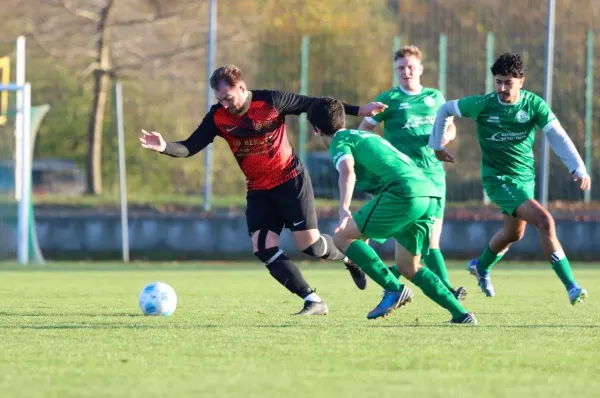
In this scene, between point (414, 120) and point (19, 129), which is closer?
point (414, 120)

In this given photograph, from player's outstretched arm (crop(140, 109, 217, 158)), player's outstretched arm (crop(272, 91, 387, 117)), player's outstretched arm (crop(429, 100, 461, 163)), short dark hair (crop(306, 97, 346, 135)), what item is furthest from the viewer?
player's outstretched arm (crop(429, 100, 461, 163))

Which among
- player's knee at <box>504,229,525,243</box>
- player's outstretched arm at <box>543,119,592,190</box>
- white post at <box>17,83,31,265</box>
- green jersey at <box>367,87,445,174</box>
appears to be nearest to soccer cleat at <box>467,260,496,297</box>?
player's knee at <box>504,229,525,243</box>

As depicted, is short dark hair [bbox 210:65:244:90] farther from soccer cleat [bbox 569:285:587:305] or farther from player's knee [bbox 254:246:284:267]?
soccer cleat [bbox 569:285:587:305]

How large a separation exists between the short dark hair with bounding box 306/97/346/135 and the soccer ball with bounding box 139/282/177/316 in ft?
5.80

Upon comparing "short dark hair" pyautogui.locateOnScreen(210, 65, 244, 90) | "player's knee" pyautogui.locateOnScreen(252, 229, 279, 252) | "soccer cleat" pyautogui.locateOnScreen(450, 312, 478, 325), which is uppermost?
"short dark hair" pyautogui.locateOnScreen(210, 65, 244, 90)

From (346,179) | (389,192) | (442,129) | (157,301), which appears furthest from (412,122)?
(157,301)

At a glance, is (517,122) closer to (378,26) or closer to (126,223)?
(126,223)

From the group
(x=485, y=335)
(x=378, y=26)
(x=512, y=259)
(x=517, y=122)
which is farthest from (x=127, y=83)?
(x=485, y=335)

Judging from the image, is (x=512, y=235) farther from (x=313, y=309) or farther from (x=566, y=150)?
(x=313, y=309)

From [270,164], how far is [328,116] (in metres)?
0.98

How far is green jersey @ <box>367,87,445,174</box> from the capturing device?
11.0 metres

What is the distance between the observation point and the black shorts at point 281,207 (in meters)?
9.42

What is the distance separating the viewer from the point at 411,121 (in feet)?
36.0

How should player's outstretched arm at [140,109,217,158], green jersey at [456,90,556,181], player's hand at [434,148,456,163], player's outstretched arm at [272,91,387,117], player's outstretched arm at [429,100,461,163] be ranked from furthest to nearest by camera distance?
player's hand at [434,148,456,163] → player's outstretched arm at [429,100,461,163] → green jersey at [456,90,556,181] → player's outstretched arm at [272,91,387,117] → player's outstretched arm at [140,109,217,158]
